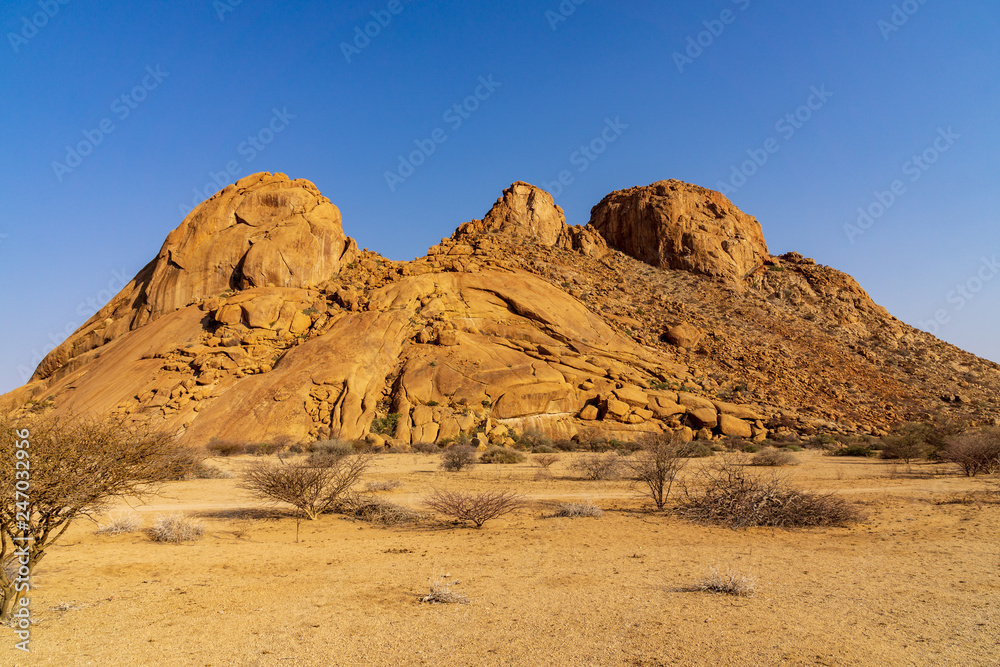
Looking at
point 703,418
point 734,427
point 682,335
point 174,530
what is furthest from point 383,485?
point 682,335

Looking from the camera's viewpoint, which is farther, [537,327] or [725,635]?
[537,327]

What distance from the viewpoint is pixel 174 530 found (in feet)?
37.8

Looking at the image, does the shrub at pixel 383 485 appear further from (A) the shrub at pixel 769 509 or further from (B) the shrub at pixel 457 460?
(A) the shrub at pixel 769 509

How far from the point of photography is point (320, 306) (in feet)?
132

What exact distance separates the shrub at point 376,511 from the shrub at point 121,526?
4.41 meters

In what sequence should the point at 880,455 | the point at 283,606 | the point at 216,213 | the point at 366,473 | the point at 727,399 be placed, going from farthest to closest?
the point at 216,213, the point at 727,399, the point at 880,455, the point at 366,473, the point at 283,606

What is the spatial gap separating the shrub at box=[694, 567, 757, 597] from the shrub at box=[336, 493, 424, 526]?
759 centimetres

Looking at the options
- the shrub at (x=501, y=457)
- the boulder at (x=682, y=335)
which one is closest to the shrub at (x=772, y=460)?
the shrub at (x=501, y=457)

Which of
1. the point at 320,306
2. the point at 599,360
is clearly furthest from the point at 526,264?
the point at 320,306

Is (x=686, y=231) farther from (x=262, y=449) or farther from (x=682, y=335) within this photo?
(x=262, y=449)

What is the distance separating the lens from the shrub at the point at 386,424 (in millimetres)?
32312

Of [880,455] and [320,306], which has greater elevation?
[320,306]

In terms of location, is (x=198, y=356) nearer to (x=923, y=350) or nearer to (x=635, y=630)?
(x=635, y=630)

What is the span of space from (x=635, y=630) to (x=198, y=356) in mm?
35391
